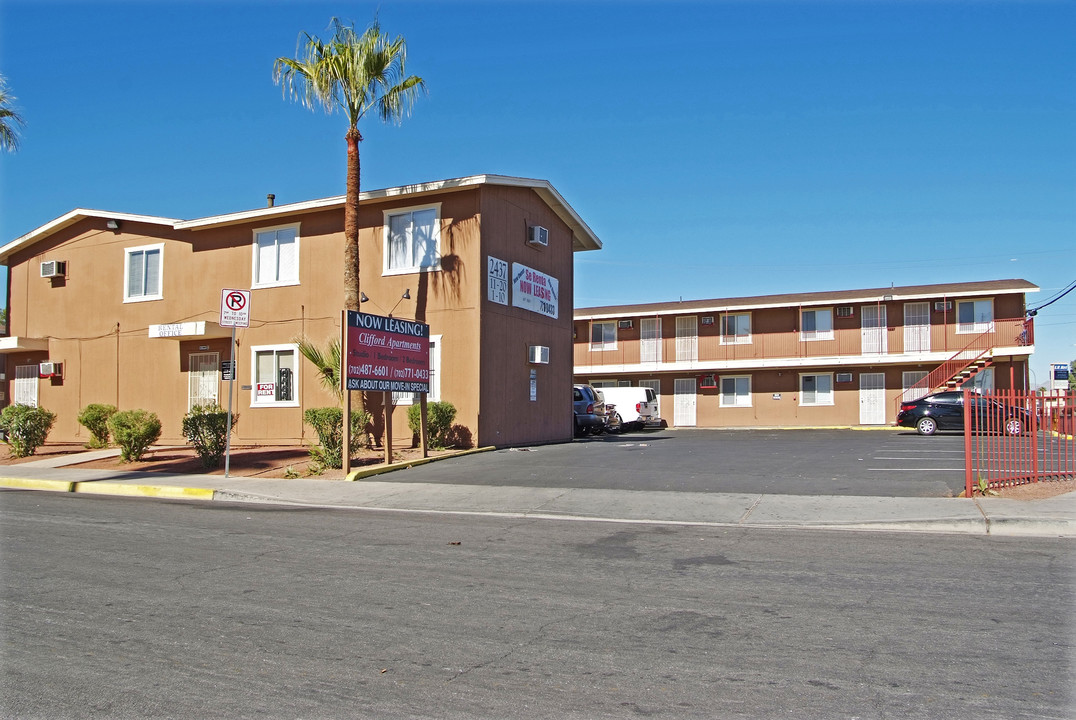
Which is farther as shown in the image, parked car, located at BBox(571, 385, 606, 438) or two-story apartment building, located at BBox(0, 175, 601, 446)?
parked car, located at BBox(571, 385, 606, 438)

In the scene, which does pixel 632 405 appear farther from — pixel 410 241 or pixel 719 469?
pixel 719 469

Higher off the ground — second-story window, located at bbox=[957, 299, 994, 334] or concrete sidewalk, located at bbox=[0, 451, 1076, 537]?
second-story window, located at bbox=[957, 299, 994, 334]

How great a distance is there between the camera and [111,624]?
19.8 ft

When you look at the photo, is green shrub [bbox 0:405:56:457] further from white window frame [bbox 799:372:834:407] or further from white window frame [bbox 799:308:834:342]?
white window frame [bbox 799:372:834:407]

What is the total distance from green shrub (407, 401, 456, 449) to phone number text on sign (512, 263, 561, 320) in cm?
392

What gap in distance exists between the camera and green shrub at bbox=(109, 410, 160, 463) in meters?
18.3

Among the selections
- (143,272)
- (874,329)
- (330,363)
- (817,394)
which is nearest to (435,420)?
(330,363)

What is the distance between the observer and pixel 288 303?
74.5 ft

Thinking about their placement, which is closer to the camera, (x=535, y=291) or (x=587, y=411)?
(x=535, y=291)

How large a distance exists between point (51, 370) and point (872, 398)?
32.4 meters

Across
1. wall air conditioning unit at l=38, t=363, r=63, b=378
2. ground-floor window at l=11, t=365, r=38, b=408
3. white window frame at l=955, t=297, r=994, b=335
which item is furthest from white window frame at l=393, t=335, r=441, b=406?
white window frame at l=955, t=297, r=994, b=335

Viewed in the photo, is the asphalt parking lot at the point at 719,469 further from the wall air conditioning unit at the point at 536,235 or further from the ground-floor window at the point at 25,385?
the ground-floor window at the point at 25,385

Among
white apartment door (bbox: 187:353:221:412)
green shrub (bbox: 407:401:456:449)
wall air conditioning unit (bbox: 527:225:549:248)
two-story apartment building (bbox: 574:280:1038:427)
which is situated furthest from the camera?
two-story apartment building (bbox: 574:280:1038:427)

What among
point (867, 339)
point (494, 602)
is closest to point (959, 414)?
point (867, 339)
